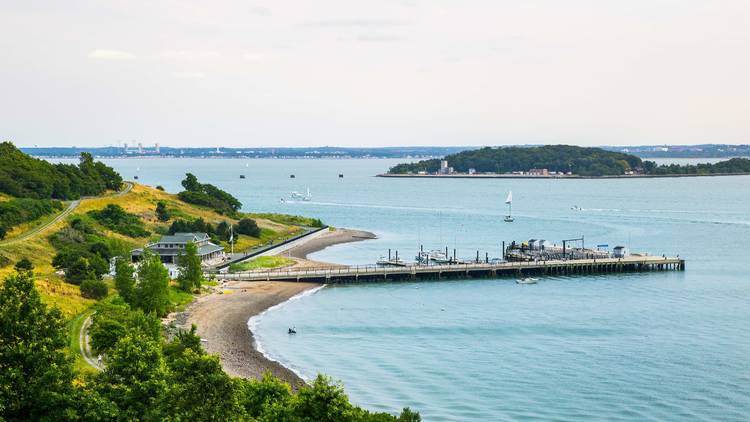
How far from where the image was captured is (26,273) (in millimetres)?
35031

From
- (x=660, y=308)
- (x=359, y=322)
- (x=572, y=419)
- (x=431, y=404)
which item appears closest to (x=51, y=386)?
(x=431, y=404)

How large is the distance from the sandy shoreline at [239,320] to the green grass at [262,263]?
2.19 meters

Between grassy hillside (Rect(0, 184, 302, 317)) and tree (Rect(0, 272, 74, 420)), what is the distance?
3045 cm

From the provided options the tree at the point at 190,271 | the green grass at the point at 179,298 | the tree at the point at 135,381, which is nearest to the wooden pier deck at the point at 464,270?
the tree at the point at 190,271

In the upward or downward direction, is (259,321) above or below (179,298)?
below

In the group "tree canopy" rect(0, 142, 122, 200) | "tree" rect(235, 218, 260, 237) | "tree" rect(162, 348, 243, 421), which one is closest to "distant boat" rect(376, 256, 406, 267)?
"tree" rect(235, 218, 260, 237)

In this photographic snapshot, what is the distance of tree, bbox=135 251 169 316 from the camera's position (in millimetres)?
66875

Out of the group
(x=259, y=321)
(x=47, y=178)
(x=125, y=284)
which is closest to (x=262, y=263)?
(x=259, y=321)

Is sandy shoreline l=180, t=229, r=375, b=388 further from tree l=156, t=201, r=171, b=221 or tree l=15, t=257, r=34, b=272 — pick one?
tree l=156, t=201, r=171, b=221

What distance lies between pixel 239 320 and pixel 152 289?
7.45m

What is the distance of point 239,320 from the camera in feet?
234

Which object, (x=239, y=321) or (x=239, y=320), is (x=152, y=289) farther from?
(x=239, y=320)

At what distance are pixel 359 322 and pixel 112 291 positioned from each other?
20063 millimetres

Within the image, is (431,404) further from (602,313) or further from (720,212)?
(720,212)
